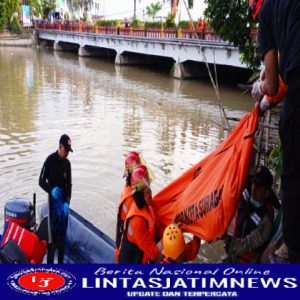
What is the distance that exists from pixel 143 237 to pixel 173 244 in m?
0.33

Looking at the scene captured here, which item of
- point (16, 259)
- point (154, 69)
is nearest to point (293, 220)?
point (16, 259)

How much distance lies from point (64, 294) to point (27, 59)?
32390 millimetres

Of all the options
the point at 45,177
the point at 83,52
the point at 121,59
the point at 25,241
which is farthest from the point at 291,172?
the point at 83,52

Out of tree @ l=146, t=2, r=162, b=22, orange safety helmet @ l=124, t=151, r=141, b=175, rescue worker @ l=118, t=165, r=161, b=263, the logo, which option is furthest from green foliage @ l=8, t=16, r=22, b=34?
the logo

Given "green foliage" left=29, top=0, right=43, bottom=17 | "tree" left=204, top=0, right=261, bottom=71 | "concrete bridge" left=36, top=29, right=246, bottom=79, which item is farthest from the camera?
"green foliage" left=29, top=0, right=43, bottom=17

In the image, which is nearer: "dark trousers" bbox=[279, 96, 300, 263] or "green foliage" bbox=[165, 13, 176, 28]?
"dark trousers" bbox=[279, 96, 300, 263]

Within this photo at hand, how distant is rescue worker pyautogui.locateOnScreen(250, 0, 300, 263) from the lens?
5.36 ft

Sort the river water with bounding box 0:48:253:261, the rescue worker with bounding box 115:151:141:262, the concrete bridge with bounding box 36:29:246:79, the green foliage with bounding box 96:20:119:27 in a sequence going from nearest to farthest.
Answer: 1. the rescue worker with bounding box 115:151:141:262
2. the river water with bounding box 0:48:253:261
3. the concrete bridge with bounding box 36:29:246:79
4. the green foliage with bounding box 96:20:119:27

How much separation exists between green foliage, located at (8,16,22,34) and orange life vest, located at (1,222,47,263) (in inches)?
1699

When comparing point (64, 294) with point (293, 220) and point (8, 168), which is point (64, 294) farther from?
point (8, 168)

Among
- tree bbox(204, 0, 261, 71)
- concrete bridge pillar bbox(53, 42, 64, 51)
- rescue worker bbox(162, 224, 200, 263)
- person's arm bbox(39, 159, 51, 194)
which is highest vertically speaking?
concrete bridge pillar bbox(53, 42, 64, 51)

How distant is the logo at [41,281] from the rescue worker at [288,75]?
2.98 feet

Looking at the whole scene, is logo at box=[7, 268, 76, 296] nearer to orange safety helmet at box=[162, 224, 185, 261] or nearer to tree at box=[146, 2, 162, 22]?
orange safety helmet at box=[162, 224, 185, 261]

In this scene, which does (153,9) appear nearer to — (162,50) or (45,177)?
(162,50)
